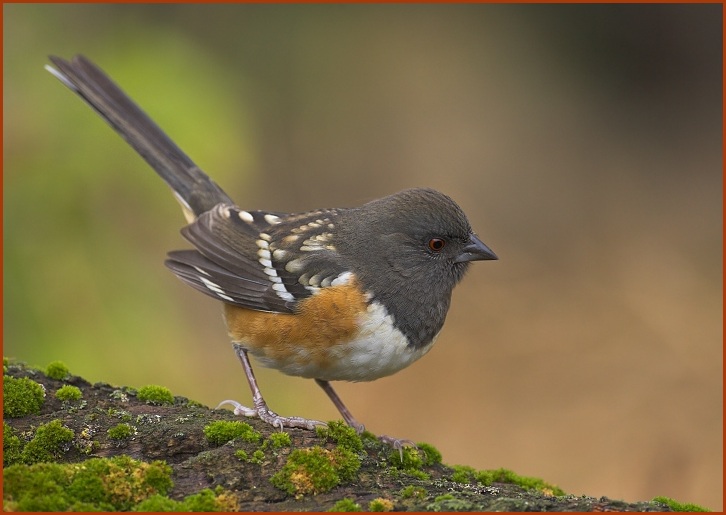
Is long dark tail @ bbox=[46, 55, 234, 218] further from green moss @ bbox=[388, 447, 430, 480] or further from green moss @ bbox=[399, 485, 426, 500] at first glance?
green moss @ bbox=[399, 485, 426, 500]

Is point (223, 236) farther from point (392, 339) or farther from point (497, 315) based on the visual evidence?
point (497, 315)

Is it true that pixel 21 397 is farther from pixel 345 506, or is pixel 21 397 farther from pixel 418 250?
pixel 418 250

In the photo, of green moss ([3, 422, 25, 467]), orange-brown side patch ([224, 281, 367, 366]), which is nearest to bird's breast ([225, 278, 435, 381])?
orange-brown side patch ([224, 281, 367, 366])

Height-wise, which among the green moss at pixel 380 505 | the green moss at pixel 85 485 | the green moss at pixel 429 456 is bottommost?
the green moss at pixel 85 485

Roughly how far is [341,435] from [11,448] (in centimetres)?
144

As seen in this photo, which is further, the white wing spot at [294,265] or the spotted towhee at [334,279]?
the white wing spot at [294,265]

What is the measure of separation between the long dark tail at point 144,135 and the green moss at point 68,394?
1.86 meters

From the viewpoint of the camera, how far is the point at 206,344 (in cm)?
962

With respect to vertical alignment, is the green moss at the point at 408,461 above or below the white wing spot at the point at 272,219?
below

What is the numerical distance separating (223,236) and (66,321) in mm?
1145

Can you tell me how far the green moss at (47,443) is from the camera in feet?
12.4

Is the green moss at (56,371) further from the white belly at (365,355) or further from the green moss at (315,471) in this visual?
the green moss at (315,471)

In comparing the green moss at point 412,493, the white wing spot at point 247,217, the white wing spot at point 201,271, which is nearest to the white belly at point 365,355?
the white wing spot at point 201,271

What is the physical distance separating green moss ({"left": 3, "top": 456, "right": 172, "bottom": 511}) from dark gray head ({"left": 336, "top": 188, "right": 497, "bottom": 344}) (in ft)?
5.64
